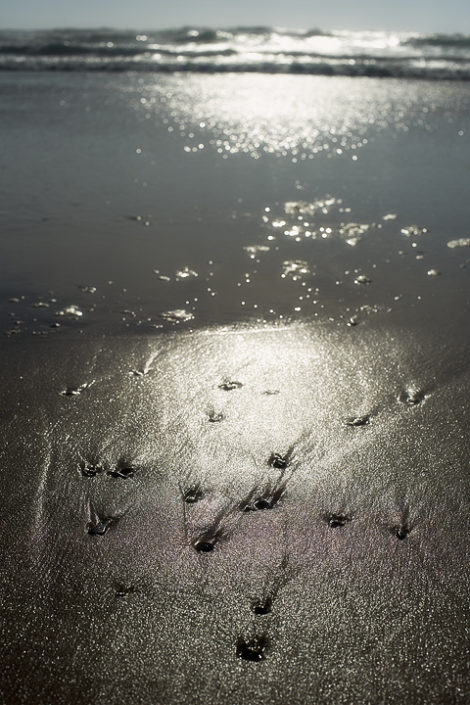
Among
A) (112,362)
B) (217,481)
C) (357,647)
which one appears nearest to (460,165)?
(112,362)

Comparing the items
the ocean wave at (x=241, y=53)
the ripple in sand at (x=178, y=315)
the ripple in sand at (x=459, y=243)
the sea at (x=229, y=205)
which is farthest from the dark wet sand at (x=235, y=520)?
the ocean wave at (x=241, y=53)

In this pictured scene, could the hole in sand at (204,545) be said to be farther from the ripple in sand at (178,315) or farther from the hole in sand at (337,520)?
the ripple in sand at (178,315)

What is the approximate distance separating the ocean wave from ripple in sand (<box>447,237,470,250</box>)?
357 inches

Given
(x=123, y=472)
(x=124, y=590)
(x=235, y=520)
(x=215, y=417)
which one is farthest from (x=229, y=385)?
(x=124, y=590)

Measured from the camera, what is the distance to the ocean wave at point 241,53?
13242 millimetres

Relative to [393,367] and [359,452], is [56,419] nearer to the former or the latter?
[359,452]

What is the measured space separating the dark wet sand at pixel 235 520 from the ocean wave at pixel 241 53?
1133cm

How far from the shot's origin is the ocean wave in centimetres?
1324

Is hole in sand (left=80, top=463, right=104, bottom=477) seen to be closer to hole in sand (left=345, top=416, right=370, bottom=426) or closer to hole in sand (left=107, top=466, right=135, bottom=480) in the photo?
hole in sand (left=107, top=466, right=135, bottom=480)

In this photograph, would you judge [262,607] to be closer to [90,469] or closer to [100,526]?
[100,526]

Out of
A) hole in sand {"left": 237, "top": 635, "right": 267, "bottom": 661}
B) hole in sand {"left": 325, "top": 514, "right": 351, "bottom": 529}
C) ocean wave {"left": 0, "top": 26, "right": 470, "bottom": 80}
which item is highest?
ocean wave {"left": 0, "top": 26, "right": 470, "bottom": 80}

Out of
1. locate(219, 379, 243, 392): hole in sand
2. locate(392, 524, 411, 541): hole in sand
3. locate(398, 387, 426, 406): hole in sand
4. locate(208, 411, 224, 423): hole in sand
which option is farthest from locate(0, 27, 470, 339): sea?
locate(392, 524, 411, 541): hole in sand

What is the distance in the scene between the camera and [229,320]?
371 cm

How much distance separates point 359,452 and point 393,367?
744 millimetres
